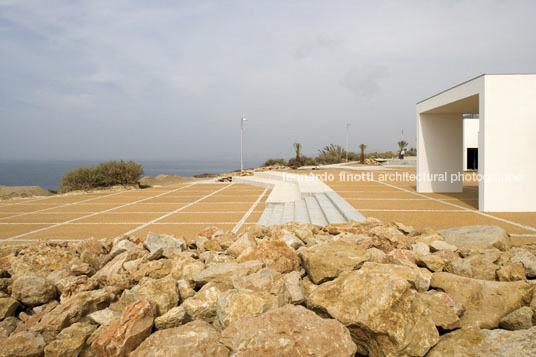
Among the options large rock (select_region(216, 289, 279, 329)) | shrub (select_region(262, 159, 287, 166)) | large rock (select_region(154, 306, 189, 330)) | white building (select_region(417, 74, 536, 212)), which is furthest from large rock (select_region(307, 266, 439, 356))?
shrub (select_region(262, 159, 287, 166))

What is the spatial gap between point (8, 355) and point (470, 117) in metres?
27.9

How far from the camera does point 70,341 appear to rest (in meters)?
2.41

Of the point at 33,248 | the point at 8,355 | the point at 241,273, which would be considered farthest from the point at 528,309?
the point at 33,248

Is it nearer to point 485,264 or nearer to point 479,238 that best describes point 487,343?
point 485,264

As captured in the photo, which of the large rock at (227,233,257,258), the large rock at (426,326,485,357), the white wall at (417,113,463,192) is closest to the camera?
the large rock at (426,326,485,357)

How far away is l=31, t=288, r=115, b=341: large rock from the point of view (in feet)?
8.36

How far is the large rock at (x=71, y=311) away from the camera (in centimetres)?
255

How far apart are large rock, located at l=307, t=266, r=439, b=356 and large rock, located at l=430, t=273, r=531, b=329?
0.59 m

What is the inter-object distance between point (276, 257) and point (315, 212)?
524 cm

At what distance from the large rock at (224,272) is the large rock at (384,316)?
85cm

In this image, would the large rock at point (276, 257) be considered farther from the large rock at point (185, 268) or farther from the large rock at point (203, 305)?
the large rock at point (203, 305)

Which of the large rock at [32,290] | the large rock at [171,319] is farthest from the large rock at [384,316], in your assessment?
the large rock at [32,290]

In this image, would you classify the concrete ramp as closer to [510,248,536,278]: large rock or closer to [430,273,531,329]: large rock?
[510,248,536,278]: large rock

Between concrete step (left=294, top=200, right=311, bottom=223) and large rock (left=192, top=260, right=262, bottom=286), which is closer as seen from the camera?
large rock (left=192, top=260, right=262, bottom=286)
